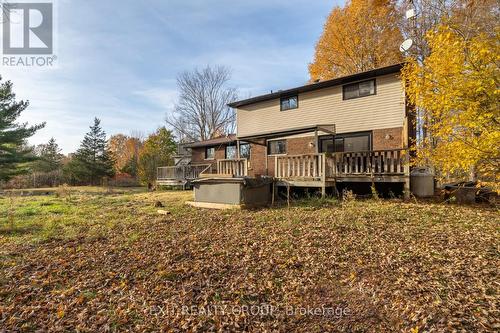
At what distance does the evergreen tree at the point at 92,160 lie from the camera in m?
30.8

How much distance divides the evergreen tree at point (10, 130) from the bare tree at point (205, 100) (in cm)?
1647

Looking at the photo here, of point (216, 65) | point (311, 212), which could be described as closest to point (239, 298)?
point (311, 212)

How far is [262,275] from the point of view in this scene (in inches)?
156

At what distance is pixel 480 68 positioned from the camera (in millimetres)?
5578

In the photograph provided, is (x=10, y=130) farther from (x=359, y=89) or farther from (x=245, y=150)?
(x=359, y=89)

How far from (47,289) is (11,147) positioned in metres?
24.7

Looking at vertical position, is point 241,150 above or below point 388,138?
above

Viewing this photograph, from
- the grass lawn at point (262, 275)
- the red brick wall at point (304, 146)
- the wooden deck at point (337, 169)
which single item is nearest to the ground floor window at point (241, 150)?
the red brick wall at point (304, 146)

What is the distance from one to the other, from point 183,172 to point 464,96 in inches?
684

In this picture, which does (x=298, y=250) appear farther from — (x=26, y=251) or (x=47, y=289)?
(x=26, y=251)

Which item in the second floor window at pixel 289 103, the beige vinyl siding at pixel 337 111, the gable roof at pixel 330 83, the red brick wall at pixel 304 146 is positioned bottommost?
the red brick wall at pixel 304 146

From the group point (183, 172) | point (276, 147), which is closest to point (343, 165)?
point (276, 147)

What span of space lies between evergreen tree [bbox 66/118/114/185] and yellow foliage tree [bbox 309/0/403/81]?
1095 inches
